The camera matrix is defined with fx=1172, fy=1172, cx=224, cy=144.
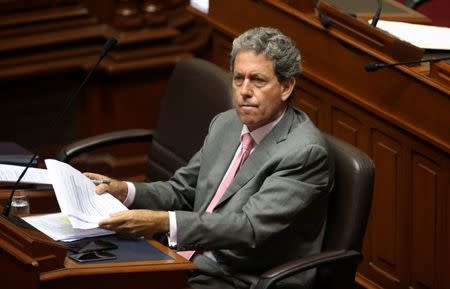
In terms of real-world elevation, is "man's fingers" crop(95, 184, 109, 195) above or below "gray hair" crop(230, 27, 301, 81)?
below

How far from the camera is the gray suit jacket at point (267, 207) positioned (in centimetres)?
296

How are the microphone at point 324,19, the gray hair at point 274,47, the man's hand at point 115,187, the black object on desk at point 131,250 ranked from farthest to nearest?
1. the microphone at point 324,19
2. the man's hand at point 115,187
3. the gray hair at point 274,47
4. the black object on desk at point 131,250

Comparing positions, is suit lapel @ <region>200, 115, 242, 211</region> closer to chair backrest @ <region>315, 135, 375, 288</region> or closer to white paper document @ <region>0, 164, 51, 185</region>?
chair backrest @ <region>315, 135, 375, 288</region>

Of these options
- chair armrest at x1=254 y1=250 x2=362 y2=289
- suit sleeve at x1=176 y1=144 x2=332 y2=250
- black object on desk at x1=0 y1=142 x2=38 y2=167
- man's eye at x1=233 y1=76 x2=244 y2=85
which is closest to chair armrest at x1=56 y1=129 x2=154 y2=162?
black object on desk at x1=0 y1=142 x2=38 y2=167

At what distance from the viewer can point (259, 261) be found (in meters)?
3.04

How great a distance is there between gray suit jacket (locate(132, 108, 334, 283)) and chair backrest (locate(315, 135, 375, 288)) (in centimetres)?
4

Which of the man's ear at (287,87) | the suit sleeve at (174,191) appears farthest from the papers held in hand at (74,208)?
the man's ear at (287,87)

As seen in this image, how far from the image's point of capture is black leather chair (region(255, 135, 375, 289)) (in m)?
3.02

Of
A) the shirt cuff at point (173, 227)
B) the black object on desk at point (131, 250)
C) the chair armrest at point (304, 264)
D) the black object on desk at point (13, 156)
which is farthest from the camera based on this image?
the black object on desk at point (13, 156)

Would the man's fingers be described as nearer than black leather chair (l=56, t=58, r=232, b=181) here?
Yes

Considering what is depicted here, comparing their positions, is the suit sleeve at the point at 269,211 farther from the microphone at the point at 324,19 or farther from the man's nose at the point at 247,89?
the microphone at the point at 324,19

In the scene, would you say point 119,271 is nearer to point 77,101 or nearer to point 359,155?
point 359,155

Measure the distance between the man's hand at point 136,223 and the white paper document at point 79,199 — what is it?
3 centimetres

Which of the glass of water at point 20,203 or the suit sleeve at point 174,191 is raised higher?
the glass of water at point 20,203
